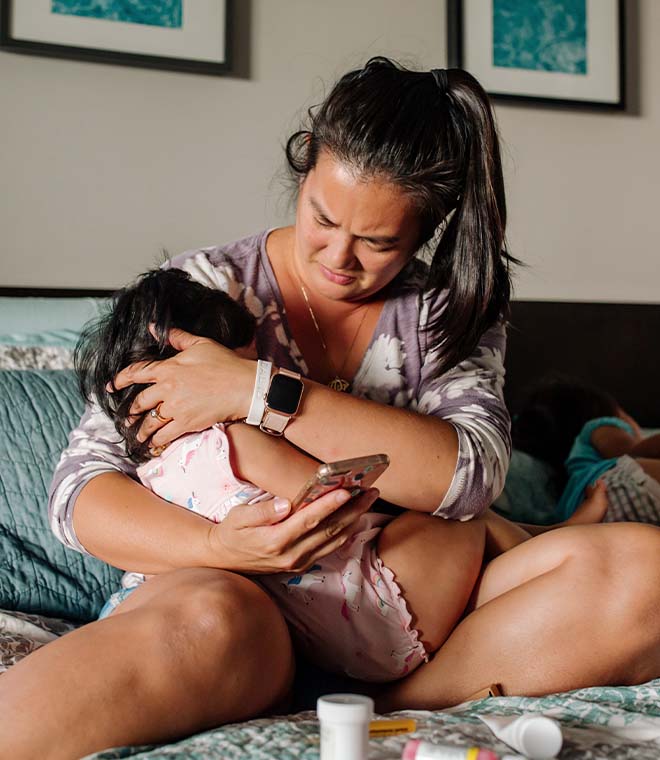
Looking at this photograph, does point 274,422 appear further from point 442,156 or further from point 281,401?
point 442,156

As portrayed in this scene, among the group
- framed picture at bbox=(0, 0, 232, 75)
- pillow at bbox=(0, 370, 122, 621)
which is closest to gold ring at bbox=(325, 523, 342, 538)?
pillow at bbox=(0, 370, 122, 621)

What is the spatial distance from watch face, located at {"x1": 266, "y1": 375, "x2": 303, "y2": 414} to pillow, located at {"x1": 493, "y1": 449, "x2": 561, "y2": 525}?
904 mm

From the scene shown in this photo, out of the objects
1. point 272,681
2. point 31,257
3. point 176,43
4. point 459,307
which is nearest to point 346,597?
point 272,681

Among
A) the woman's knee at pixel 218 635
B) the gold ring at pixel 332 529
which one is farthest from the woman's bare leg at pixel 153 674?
the gold ring at pixel 332 529

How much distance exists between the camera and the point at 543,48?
264cm

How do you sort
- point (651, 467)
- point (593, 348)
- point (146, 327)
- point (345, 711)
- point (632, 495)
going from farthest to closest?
point (593, 348)
point (651, 467)
point (632, 495)
point (146, 327)
point (345, 711)

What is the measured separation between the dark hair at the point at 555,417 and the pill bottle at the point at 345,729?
1627mm

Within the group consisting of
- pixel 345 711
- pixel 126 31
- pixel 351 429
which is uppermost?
pixel 126 31

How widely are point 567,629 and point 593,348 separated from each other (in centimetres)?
163

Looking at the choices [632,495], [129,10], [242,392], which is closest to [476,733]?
[242,392]

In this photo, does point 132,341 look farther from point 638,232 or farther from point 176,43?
point 638,232

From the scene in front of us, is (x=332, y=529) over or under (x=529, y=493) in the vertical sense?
over

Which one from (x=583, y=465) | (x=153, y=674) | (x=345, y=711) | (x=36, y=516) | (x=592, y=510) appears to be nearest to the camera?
(x=345, y=711)

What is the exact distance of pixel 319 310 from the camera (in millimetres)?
1454
